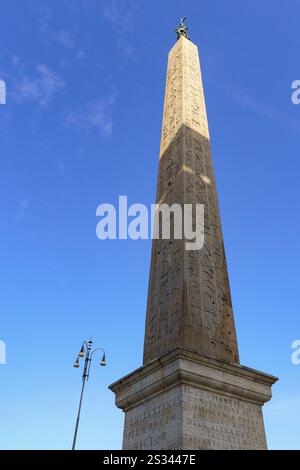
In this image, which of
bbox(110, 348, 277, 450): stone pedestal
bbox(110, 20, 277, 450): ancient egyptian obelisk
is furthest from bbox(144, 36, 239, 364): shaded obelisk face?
bbox(110, 348, 277, 450): stone pedestal

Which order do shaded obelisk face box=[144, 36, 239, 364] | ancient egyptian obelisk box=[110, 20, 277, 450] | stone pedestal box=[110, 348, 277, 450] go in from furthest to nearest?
shaded obelisk face box=[144, 36, 239, 364], ancient egyptian obelisk box=[110, 20, 277, 450], stone pedestal box=[110, 348, 277, 450]

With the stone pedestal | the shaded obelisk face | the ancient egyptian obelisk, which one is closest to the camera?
the stone pedestal

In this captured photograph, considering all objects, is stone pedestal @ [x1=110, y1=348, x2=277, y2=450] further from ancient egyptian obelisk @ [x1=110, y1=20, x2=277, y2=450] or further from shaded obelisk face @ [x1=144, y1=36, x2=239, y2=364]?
shaded obelisk face @ [x1=144, y1=36, x2=239, y2=364]

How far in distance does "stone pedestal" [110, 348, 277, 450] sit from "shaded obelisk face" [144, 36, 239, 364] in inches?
13.3

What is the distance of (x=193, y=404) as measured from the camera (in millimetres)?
6371

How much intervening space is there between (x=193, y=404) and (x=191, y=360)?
0.57 meters

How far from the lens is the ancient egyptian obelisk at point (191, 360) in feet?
21.0

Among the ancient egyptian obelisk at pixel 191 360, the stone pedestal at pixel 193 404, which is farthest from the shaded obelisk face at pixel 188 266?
the stone pedestal at pixel 193 404

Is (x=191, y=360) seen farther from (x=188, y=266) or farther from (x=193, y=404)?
(x=188, y=266)

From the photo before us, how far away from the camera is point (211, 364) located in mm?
6750

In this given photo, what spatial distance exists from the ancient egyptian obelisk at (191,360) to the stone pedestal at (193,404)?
0.01m

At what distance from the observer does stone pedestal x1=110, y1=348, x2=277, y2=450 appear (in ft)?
20.5
